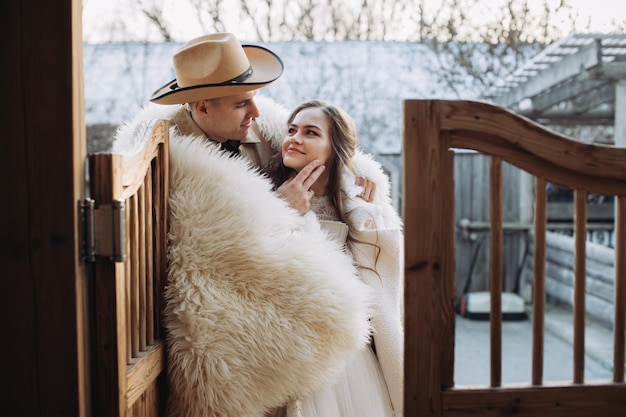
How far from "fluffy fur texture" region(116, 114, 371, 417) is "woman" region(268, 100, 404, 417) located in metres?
0.18

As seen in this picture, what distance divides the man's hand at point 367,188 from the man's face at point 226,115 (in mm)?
460

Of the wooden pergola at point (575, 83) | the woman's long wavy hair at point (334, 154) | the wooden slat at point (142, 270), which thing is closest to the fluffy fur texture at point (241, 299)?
the wooden slat at point (142, 270)

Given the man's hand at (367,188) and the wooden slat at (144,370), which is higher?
the man's hand at (367,188)

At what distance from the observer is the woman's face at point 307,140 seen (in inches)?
84.4

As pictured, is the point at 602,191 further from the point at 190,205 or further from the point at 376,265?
the point at 190,205

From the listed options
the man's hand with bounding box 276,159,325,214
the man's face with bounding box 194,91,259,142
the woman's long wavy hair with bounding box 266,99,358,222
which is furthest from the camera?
the woman's long wavy hair with bounding box 266,99,358,222

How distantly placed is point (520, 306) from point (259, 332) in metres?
5.92

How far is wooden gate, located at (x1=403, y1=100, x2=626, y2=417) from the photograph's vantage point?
134cm

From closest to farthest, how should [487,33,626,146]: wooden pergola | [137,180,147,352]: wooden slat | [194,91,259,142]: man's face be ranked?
[137,180,147,352]: wooden slat < [194,91,259,142]: man's face < [487,33,626,146]: wooden pergola

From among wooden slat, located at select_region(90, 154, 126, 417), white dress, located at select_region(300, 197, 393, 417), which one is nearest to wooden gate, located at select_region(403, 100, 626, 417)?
white dress, located at select_region(300, 197, 393, 417)

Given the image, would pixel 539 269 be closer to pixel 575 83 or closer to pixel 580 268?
pixel 580 268

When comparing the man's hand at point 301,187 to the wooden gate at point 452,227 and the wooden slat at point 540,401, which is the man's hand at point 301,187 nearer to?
the wooden gate at point 452,227

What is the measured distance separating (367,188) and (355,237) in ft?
0.85

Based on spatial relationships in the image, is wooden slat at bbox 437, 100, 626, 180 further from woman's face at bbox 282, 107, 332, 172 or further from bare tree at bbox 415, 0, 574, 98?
bare tree at bbox 415, 0, 574, 98
